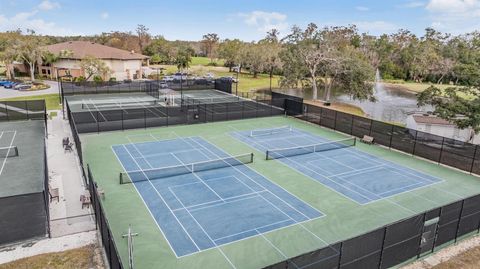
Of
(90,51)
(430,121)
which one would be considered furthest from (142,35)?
(430,121)

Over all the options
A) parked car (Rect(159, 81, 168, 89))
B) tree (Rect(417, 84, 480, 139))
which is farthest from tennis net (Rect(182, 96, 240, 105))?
tree (Rect(417, 84, 480, 139))

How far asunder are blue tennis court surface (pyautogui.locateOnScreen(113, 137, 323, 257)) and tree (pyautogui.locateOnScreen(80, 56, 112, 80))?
31569 millimetres

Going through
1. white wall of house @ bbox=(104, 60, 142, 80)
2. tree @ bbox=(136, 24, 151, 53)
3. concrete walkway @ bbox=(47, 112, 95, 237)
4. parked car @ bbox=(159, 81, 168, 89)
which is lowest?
concrete walkway @ bbox=(47, 112, 95, 237)

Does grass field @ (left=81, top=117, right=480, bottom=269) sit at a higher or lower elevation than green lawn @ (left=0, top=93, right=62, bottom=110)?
lower

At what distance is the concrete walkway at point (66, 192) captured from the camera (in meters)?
12.3

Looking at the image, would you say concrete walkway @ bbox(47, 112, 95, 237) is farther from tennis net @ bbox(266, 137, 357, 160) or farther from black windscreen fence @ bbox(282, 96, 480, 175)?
black windscreen fence @ bbox(282, 96, 480, 175)

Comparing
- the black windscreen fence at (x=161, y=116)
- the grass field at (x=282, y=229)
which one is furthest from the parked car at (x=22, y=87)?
the grass field at (x=282, y=229)

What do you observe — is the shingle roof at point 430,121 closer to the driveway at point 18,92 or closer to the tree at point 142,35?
the driveway at point 18,92

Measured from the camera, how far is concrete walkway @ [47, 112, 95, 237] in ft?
40.4

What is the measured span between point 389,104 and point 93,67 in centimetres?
3984

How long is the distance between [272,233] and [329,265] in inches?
134

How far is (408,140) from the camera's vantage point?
21484 millimetres

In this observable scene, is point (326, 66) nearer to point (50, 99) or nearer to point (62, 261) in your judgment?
point (50, 99)

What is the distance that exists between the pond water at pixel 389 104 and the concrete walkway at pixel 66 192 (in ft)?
90.1
